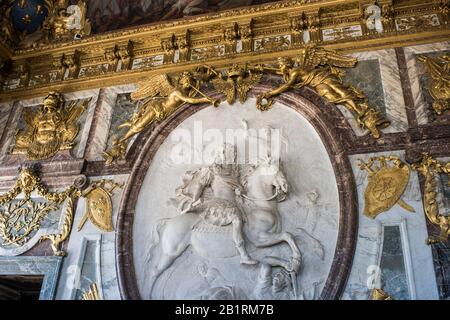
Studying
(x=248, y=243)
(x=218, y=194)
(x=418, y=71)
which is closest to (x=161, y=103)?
(x=218, y=194)

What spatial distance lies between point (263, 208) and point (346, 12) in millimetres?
4140

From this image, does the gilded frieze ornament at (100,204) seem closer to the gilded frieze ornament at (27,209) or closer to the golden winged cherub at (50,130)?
the gilded frieze ornament at (27,209)

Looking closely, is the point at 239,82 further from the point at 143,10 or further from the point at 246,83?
the point at 143,10

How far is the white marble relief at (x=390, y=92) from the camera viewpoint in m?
6.95

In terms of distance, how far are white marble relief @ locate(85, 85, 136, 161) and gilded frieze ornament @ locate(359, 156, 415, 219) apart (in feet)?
15.5

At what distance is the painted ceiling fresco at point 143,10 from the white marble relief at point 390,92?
2709 millimetres

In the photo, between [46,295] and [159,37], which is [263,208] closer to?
[46,295]

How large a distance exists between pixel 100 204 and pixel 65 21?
4911 millimetres

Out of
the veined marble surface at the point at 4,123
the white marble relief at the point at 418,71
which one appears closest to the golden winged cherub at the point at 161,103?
the veined marble surface at the point at 4,123

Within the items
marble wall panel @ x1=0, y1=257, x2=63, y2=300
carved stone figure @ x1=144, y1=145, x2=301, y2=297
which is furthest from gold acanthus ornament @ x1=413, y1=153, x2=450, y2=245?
marble wall panel @ x1=0, y1=257, x2=63, y2=300

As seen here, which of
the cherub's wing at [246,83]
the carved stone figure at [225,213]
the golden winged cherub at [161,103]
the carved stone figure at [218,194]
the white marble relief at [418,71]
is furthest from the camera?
the golden winged cherub at [161,103]

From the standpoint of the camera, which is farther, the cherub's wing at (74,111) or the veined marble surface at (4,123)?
the veined marble surface at (4,123)

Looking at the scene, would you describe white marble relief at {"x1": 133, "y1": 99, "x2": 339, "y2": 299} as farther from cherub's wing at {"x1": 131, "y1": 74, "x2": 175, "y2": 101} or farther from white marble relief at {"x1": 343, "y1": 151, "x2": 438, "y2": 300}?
cherub's wing at {"x1": 131, "y1": 74, "x2": 175, "y2": 101}
